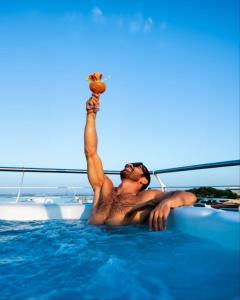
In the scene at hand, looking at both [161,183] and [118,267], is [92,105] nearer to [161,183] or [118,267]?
[161,183]

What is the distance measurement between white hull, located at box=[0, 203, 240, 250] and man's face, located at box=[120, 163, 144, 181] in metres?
0.63

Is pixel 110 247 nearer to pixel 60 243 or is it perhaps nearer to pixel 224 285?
pixel 60 243

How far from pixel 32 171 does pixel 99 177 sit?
3.81 ft

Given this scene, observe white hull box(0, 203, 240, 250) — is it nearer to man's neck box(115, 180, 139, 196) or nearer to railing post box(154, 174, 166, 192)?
man's neck box(115, 180, 139, 196)

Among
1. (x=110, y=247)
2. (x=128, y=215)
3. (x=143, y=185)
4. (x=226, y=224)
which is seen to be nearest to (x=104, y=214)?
(x=128, y=215)

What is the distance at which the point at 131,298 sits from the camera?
3.38 ft

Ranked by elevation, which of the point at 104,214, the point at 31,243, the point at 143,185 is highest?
the point at 143,185

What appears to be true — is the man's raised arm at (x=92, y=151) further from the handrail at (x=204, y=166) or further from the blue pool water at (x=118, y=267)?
the handrail at (x=204, y=166)

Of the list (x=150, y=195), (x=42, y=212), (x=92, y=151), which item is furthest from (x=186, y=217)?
(x=42, y=212)

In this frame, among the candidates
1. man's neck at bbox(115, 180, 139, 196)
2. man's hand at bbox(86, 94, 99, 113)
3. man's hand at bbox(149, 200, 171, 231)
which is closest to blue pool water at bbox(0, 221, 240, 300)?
man's hand at bbox(149, 200, 171, 231)

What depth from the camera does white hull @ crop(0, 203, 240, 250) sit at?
1479 mm

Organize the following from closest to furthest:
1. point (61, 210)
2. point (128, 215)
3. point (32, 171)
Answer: point (128, 215), point (61, 210), point (32, 171)

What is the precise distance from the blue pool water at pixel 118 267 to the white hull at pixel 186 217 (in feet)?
0.21

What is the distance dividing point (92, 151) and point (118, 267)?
1.51m
